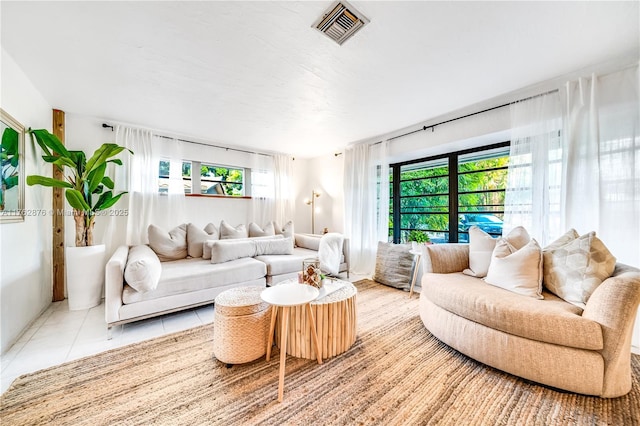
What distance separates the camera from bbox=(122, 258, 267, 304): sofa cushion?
7.29 ft

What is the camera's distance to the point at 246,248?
10.3 feet

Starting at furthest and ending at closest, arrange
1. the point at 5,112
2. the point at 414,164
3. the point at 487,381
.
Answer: the point at 414,164 < the point at 5,112 < the point at 487,381

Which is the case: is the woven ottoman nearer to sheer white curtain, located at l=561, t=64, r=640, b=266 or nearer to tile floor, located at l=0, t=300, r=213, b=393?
tile floor, located at l=0, t=300, r=213, b=393

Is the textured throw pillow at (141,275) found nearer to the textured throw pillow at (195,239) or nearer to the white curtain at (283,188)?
the textured throw pillow at (195,239)

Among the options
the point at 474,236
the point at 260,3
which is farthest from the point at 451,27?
the point at 474,236

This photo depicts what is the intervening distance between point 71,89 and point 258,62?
197cm

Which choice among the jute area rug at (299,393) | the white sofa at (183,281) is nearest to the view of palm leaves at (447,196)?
the jute area rug at (299,393)

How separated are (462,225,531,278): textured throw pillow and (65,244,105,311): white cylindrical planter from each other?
12.8ft

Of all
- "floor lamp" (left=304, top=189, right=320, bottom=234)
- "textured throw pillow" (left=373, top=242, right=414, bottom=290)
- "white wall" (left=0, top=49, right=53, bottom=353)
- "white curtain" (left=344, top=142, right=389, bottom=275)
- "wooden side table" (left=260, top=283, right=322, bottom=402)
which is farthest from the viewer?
"floor lamp" (left=304, top=189, right=320, bottom=234)

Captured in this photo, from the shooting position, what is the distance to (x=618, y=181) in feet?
6.27

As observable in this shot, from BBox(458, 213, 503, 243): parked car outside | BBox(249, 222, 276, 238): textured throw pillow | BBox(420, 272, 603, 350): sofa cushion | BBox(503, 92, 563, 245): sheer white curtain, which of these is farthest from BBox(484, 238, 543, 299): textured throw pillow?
BBox(249, 222, 276, 238): textured throw pillow

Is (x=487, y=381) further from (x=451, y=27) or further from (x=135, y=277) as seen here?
(x=135, y=277)

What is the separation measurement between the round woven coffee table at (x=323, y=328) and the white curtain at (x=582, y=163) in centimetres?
202

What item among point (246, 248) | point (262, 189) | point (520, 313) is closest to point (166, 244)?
point (246, 248)
